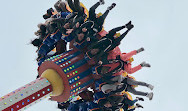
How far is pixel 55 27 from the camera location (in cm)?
1178

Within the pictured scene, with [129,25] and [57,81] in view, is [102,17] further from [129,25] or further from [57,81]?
[57,81]

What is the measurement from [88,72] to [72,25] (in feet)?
6.90

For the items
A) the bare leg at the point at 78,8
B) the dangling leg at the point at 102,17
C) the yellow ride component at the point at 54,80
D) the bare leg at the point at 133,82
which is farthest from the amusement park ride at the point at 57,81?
the bare leg at the point at 133,82

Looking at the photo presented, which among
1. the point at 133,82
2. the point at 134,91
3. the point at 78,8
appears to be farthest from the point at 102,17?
the point at 134,91

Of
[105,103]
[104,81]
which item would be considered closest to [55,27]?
[104,81]

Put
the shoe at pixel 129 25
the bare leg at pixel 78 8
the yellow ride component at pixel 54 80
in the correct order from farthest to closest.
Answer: the bare leg at pixel 78 8, the shoe at pixel 129 25, the yellow ride component at pixel 54 80

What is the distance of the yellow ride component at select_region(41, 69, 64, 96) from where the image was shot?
34.2ft

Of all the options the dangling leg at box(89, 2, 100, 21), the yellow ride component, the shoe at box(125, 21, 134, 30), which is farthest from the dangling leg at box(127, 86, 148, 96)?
the dangling leg at box(89, 2, 100, 21)

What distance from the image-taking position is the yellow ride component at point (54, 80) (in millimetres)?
10438

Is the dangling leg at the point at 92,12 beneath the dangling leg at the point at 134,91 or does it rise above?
above

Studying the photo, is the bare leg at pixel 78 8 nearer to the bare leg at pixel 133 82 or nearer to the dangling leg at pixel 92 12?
the dangling leg at pixel 92 12

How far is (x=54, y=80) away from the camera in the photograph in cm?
1042

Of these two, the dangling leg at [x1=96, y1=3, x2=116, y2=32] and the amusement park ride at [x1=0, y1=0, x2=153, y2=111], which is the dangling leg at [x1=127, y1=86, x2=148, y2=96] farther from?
the dangling leg at [x1=96, y1=3, x2=116, y2=32]

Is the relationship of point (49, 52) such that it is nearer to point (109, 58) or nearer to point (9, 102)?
point (109, 58)
